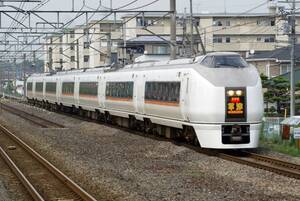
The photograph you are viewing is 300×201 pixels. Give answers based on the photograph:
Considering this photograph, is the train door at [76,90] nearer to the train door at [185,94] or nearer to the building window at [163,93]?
the building window at [163,93]

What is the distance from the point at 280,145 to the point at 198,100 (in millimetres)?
4445

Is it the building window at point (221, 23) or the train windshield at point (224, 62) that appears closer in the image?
the train windshield at point (224, 62)

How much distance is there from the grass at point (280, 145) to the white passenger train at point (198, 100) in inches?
65.9

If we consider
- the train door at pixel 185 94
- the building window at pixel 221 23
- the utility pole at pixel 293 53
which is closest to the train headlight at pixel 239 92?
the train door at pixel 185 94

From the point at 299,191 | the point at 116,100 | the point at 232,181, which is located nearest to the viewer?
the point at 299,191

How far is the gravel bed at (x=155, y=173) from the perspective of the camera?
11375 millimetres

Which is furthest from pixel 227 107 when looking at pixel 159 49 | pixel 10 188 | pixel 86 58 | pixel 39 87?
pixel 86 58

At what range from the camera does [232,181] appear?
509 inches

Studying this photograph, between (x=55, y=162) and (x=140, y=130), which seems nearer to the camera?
(x=55, y=162)

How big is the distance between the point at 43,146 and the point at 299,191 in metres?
12.3

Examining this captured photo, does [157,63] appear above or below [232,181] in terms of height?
above

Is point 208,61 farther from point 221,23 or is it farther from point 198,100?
point 221,23

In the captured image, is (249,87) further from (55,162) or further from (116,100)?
(116,100)

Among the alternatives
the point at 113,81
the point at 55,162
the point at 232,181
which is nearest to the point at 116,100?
the point at 113,81
